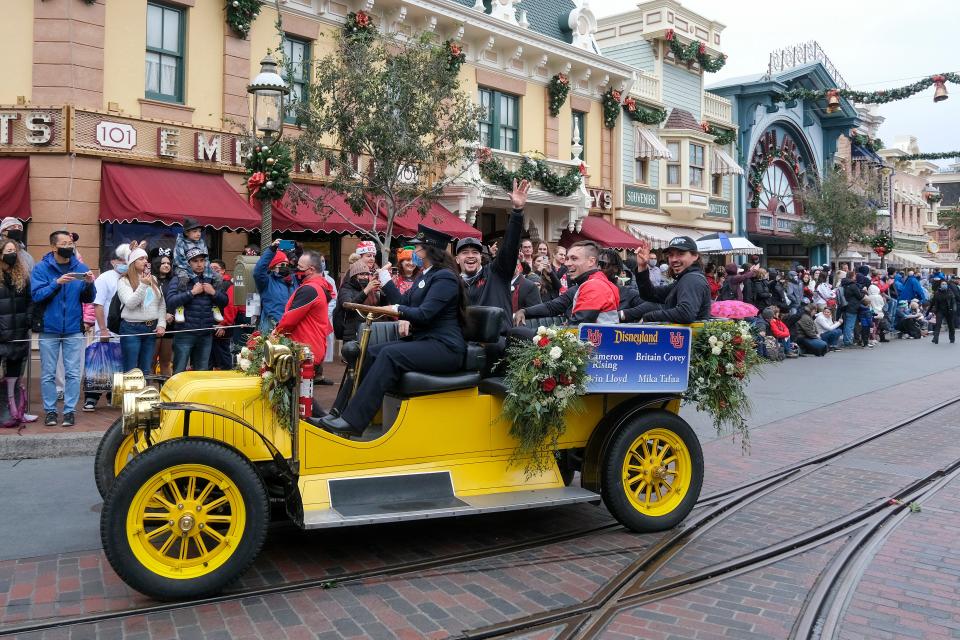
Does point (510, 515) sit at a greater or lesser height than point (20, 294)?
lesser

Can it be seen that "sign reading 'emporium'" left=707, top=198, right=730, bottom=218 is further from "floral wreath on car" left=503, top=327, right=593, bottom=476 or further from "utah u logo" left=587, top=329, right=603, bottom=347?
"floral wreath on car" left=503, top=327, right=593, bottom=476

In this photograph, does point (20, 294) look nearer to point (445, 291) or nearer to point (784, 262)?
point (445, 291)

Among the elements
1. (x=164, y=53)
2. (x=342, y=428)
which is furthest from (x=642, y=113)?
(x=342, y=428)

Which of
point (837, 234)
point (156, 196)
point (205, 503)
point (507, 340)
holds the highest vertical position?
point (837, 234)

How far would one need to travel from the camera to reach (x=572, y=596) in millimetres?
4160

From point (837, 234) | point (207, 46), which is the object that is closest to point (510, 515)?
point (207, 46)

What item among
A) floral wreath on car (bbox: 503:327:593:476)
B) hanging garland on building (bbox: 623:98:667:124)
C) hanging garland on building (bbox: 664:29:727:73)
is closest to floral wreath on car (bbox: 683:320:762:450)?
floral wreath on car (bbox: 503:327:593:476)

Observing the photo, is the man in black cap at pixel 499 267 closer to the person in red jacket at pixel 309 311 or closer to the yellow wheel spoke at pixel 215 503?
the person in red jacket at pixel 309 311

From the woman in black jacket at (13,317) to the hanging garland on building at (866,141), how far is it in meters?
38.3

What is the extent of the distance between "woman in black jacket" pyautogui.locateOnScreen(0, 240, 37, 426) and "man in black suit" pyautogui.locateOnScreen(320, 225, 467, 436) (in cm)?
439

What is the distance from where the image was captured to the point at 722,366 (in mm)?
5469

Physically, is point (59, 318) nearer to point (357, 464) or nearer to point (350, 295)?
point (350, 295)

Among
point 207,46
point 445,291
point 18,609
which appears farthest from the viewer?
point 207,46

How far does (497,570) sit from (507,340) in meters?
1.58
